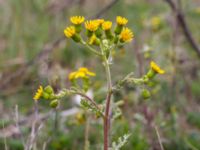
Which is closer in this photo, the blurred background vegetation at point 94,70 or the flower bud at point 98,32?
the flower bud at point 98,32

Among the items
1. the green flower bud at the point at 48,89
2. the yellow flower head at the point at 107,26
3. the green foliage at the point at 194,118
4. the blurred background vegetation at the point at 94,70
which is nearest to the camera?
the green flower bud at the point at 48,89

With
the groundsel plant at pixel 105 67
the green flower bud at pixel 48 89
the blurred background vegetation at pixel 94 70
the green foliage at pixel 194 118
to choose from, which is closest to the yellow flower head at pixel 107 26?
the groundsel plant at pixel 105 67

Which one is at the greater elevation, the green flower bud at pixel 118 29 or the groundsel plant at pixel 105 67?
the green flower bud at pixel 118 29

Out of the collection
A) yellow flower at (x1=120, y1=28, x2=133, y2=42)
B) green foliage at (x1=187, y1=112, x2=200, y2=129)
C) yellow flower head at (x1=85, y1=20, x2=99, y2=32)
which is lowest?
green foliage at (x1=187, y1=112, x2=200, y2=129)

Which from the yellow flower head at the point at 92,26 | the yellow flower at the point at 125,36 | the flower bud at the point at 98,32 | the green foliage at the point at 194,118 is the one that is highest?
the yellow flower head at the point at 92,26

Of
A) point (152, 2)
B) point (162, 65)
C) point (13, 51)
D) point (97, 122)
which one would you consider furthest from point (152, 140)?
point (152, 2)

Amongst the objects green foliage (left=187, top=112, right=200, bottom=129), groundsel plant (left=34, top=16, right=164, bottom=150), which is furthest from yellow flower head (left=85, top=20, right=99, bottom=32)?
green foliage (left=187, top=112, right=200, bottom=129)

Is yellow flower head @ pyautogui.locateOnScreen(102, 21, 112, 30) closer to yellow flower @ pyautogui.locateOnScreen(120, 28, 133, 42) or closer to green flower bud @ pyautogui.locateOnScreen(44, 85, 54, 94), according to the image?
yellow flower @ pyautogui.locateOnScreen(120, 28, 133, 42)

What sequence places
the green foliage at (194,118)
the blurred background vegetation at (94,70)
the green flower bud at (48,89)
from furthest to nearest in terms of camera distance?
the green foliage at (194,118), the blurred background vegetation at (94,70), the green flower bud at (48,89)

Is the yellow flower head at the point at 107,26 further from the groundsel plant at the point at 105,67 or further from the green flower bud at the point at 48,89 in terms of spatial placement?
the green flower bud at the point at 48,89
